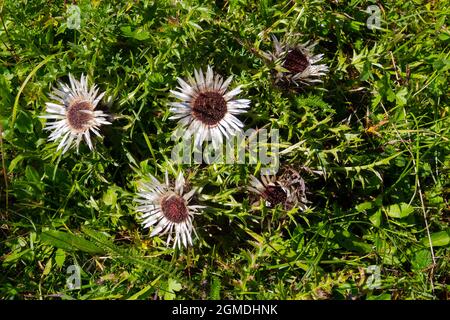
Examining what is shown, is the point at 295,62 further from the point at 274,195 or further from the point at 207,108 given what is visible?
the point at 274,195

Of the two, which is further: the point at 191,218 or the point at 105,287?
the point at 105,287

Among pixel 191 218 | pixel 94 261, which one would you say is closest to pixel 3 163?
pixel 94 261

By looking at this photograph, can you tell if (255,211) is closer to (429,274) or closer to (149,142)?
(149,142)

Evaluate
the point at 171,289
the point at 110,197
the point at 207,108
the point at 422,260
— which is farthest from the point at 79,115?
the point at 422,260

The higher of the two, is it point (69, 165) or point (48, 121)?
point (48, 121)

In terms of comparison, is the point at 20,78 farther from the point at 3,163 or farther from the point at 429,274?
the point at 429,274

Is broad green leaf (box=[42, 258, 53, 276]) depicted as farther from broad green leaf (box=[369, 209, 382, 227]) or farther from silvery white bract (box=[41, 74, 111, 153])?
broad green leaf (box=[369, 209, 382, 227])

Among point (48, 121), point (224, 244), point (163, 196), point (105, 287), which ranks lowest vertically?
point (105, 287)
